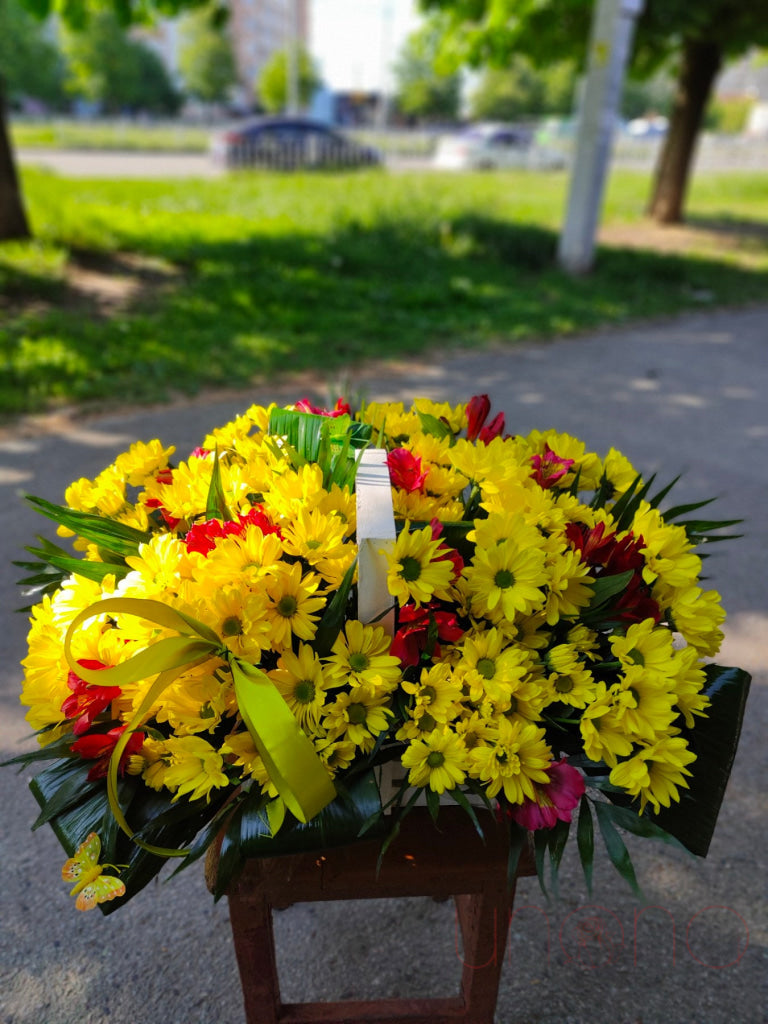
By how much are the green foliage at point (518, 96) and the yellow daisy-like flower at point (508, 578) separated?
6151cm

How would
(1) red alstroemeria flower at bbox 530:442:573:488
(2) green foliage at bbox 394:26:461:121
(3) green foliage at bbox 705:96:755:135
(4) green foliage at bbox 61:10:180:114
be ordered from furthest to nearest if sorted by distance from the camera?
(3) green foliage at bbox 705:96:755:135 → (2) green foliage at bbox 394:26:461:121 → (4) green foliage at bbox 61:10:180:114 → (1) red alstroemeria flower at bbox 530:442:573:488

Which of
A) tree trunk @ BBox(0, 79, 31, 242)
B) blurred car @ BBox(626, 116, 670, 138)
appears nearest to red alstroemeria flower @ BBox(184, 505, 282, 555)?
tree trunk @ BBox(0, 79, 31, 242)

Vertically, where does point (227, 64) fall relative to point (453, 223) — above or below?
above

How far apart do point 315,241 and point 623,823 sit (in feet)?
29.4

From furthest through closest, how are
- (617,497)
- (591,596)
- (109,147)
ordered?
1. (109,147)
2. (617,497)
3. (591,596)

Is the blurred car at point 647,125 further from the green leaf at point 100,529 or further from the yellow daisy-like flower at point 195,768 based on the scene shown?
the yellow daisy-like flower at point 195,768

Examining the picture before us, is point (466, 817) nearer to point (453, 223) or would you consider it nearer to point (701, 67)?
point (453, 223)

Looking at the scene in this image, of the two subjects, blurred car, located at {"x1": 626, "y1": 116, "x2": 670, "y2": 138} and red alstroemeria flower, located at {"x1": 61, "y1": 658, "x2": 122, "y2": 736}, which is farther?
blurred car, located at {"x1": 626, "y1": 116, "x2": 670, "y2": 138}

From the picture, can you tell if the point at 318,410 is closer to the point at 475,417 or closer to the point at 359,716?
the point at 475,417

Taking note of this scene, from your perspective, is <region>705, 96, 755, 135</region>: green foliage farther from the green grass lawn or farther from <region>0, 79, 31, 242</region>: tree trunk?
<region>0, 79, 31, 242</region>: tree trunk

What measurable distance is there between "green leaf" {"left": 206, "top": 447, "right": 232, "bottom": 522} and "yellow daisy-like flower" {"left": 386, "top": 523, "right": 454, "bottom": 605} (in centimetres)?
32

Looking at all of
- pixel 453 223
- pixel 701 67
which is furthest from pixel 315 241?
pixel 701 67

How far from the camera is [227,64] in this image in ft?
166

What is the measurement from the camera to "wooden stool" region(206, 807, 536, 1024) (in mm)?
1220
